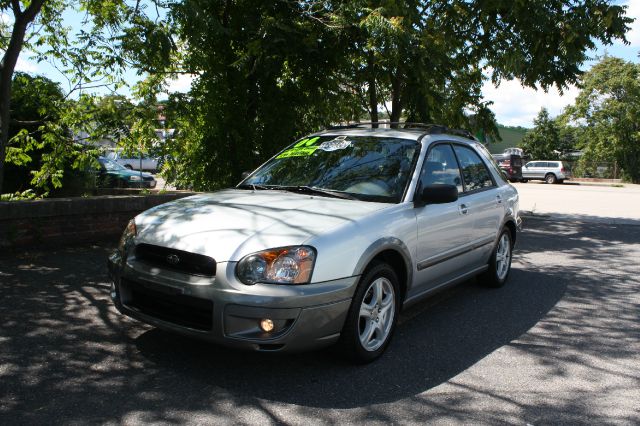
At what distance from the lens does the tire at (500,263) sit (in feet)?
20.2

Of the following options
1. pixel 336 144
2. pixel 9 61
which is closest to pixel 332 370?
pixel 336 144

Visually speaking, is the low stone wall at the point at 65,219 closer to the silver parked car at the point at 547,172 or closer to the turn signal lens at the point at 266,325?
the turn signal lens at the point at 266,325

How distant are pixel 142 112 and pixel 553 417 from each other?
695 cm

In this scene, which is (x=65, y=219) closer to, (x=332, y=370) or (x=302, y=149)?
(x=302, y=149)

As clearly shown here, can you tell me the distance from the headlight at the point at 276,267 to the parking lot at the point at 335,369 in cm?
69

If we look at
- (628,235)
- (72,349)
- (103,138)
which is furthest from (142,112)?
(628,235)

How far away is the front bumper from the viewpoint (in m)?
3.38

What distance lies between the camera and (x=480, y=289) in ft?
20.7

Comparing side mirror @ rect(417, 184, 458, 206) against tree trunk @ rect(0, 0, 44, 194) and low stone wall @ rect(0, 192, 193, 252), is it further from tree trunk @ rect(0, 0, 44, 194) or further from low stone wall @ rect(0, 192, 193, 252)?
tree trunk @ rect(0, 0, 44, 194)

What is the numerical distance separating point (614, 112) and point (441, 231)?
38446 millimetres

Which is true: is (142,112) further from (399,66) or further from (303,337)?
(303,337)

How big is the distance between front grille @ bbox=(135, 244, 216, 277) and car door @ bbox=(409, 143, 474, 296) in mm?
1723

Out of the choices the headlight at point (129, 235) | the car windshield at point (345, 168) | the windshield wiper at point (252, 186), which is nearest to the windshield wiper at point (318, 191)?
the car windshield at point (345, 168)

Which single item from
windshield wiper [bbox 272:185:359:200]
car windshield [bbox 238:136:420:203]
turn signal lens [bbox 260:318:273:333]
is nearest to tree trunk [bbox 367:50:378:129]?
car windshield [bbox 238:136:420:203]
